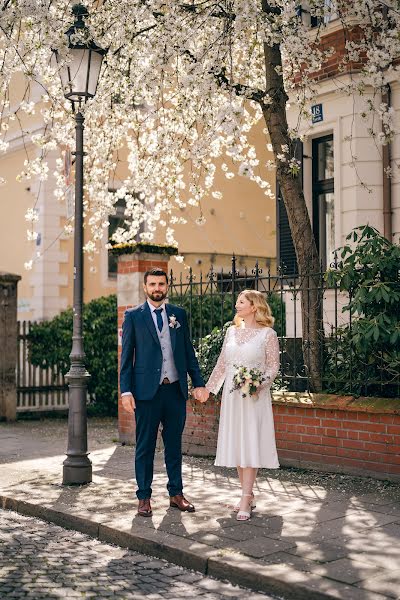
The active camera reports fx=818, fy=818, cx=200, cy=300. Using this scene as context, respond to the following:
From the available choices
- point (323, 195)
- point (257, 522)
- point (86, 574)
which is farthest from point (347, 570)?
point (323, 195)

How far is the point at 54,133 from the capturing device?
1164cm

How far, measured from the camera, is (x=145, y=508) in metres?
6.80

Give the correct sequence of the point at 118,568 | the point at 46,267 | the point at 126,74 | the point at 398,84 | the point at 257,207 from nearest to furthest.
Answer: the point at 118,568, the point at 126,74, the point at 398,84, the point at 46,267, the point at 257,207

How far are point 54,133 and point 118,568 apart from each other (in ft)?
24.5

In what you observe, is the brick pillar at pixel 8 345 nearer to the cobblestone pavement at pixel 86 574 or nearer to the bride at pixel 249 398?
the cobblestone pavement at pixel 86 574

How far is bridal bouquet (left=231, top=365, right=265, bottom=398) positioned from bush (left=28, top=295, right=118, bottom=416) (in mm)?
8044

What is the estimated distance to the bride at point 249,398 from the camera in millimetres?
6738

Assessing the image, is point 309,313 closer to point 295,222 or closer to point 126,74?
point 295,222

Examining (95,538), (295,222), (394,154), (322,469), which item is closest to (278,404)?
(322,469)

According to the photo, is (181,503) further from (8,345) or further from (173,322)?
(8,345)

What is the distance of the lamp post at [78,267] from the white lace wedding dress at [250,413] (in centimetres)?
198

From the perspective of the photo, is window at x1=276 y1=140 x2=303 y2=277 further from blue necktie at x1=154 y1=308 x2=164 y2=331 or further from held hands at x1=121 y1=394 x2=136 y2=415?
held hands at x1=121 y1=394 x2=136 y2=415

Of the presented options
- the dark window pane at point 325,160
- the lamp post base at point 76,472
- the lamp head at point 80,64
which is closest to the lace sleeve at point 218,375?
the lamp post base at point 76,472

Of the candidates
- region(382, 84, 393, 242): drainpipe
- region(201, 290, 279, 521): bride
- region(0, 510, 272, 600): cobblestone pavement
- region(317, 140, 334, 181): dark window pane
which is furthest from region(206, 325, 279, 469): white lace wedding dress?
region(317, 140, 334, 181): dark window pane
